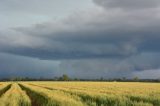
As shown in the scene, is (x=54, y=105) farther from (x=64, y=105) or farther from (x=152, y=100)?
(x=152, y=100)

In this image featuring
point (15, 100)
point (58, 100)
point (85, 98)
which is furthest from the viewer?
point (85, 98)

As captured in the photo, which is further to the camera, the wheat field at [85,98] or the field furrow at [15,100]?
the field furrow at [15,100]

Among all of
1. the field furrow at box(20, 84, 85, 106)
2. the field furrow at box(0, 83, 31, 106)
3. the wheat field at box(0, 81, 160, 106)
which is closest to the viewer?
the field furrow at box(20, 84, 85, 106)

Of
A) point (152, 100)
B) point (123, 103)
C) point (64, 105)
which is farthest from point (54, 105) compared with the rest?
point (152, 100)

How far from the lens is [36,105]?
27.5 meters

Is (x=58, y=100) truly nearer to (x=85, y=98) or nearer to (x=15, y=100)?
(x=85, y=98)

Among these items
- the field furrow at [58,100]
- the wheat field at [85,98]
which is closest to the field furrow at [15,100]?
the wheat field at [85,98]

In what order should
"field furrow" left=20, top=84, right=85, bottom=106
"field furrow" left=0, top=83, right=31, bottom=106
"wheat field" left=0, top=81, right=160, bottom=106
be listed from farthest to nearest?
"field furrow" left=0, top=83, right=31, bottom=106
"wheat field" left=0, top=81, right=160, bottom=106
"field furrow" left=20, top=84, right=85, bottom=106

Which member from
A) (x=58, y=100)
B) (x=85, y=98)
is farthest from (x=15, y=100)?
(x=85, y=98)

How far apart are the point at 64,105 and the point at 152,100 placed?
20.1 ft

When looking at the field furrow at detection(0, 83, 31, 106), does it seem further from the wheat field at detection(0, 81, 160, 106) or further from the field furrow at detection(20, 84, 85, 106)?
the field furrow at detection(20, 84, 85, 106)

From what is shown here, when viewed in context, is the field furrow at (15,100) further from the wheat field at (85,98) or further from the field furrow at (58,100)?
the field furrow at (58,100)

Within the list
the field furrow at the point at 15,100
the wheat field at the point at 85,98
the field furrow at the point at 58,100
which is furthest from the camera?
the field furrow at the point at 15,100

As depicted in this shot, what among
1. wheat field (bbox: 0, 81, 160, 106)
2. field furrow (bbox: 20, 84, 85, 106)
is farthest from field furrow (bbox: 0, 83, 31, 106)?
field furrow (bbox: 20, 84, 85, 106)
